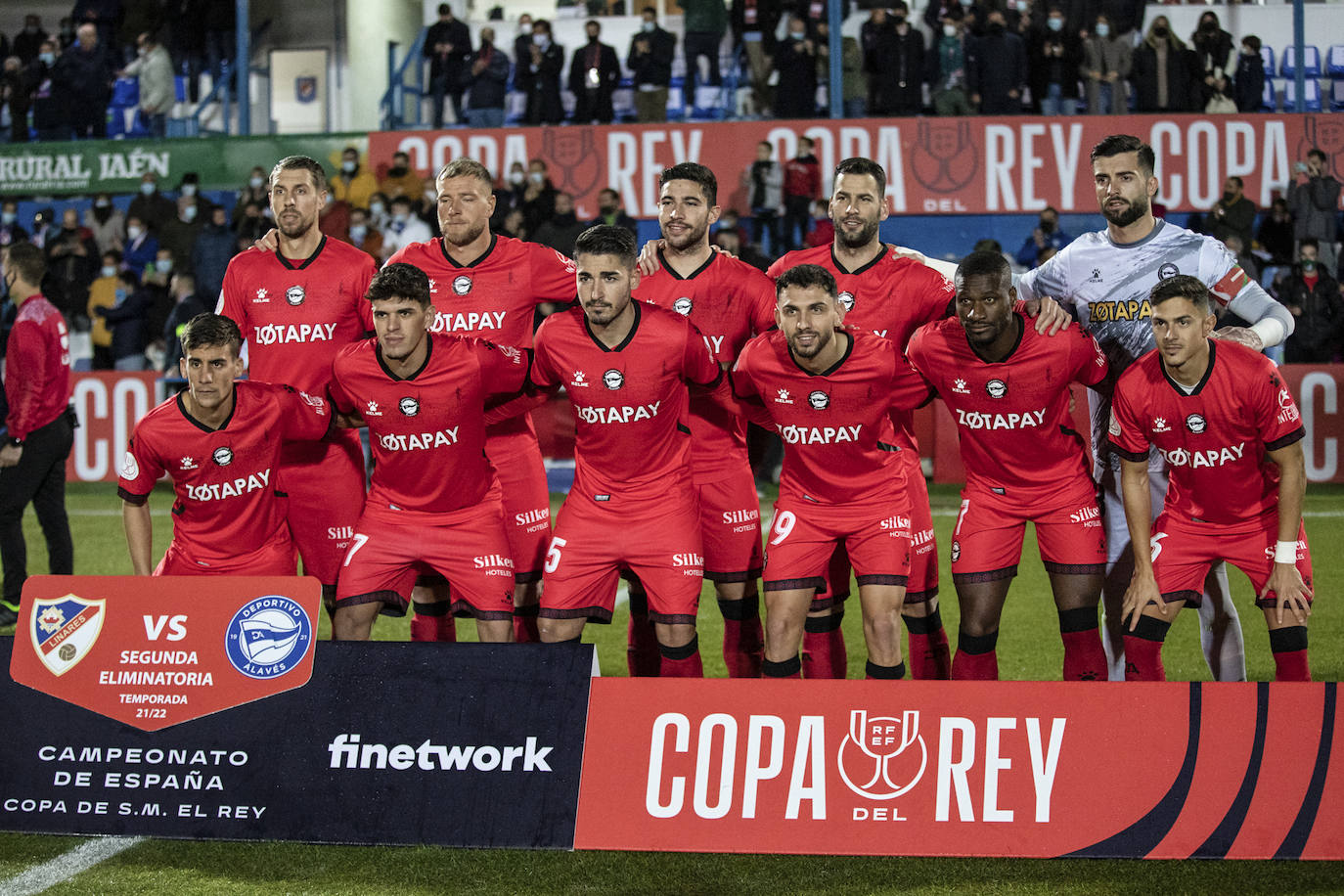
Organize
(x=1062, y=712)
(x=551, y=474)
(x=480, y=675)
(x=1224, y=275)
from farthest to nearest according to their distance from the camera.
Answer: (x=551, y=474) < (x=1224, y=275) < (x=480, y=675) < (x=1062, y=712)

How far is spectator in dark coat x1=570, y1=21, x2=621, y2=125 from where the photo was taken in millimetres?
17953

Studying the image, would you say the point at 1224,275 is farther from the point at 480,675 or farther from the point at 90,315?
the point at 90,315

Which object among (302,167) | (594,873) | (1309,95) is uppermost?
(1309,95)

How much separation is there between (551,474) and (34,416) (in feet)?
20.7

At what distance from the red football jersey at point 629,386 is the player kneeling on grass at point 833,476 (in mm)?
280

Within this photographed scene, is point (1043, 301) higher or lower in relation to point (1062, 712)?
higher

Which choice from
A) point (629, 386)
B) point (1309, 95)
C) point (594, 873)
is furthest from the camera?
point (1309, 95)

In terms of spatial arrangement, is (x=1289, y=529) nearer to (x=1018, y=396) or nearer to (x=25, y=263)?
(x=1018, y=396)

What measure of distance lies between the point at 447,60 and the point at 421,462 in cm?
1493

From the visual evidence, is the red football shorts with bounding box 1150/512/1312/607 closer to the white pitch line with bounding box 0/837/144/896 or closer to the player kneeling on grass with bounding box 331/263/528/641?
the player kneeling on grass with bounding box 331/263/528/641

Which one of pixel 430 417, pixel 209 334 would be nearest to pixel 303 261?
pixel 209 334

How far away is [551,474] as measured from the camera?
1369 cm

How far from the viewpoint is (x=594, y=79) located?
18.3 metres

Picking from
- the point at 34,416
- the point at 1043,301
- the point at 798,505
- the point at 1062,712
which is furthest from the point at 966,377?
the point at 34,416
